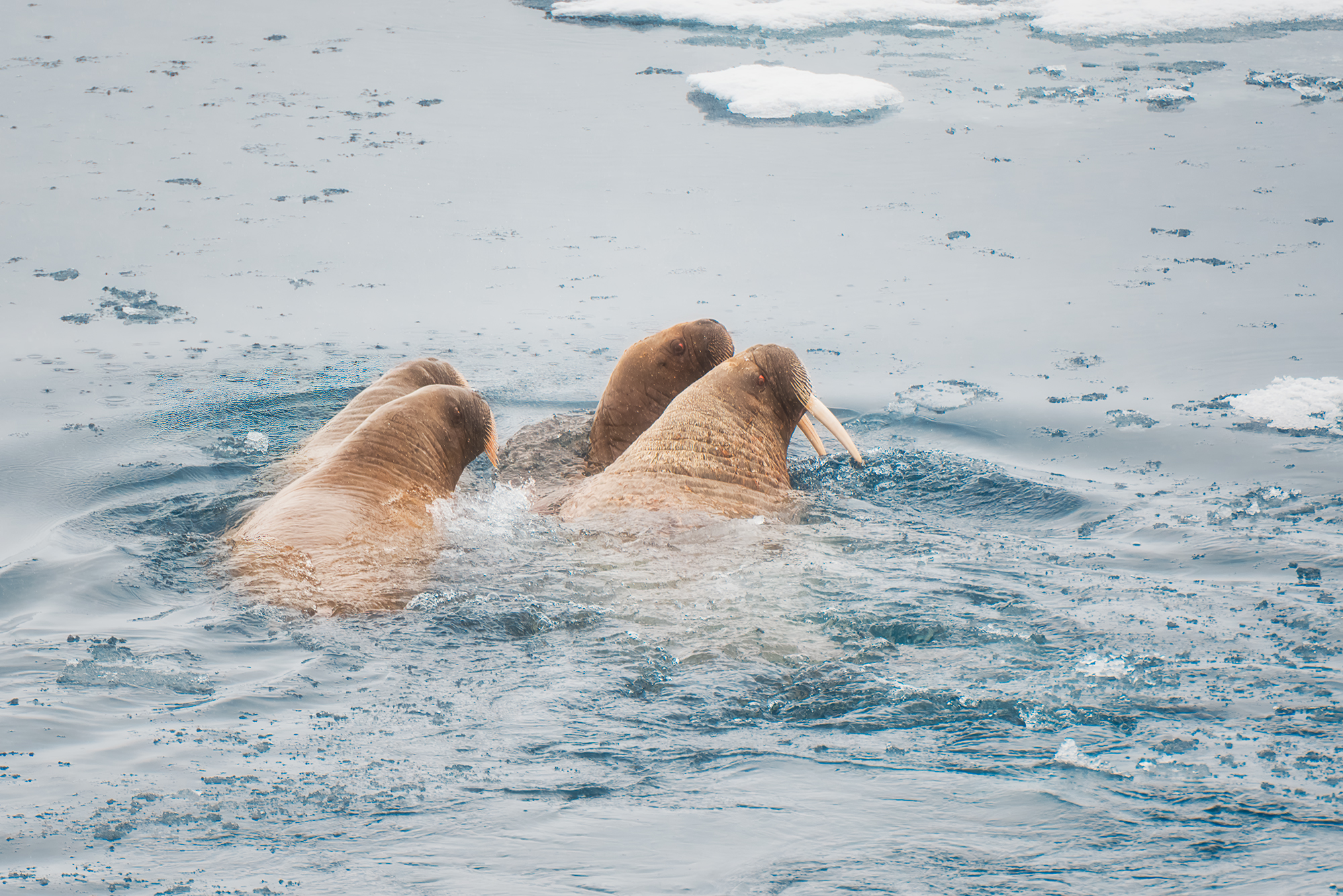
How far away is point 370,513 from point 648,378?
2.39 metres

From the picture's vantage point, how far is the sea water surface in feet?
10.4

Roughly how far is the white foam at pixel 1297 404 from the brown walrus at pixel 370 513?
16.0ft

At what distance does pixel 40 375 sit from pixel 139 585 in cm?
405

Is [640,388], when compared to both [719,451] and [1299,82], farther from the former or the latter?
[1299,82]

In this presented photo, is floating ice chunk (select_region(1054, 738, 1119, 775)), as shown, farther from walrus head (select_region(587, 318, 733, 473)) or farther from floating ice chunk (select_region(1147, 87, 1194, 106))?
floating ice chunk (select_region(1147, 87, 1194, 106))

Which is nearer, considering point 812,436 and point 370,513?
point 370,513

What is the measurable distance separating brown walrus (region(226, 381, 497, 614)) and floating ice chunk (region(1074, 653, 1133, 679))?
2597 millimetres

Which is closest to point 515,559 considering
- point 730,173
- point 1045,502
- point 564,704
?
point 564,704

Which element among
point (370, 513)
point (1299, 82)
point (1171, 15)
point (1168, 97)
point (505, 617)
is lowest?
point (505, 617)

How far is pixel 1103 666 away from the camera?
406 cm

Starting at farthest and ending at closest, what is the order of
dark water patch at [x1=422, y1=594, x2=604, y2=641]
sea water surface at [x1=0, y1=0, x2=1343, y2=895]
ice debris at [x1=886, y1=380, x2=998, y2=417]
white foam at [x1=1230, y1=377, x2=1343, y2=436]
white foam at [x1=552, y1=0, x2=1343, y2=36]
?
1. white foam at [x1=552, y1=0, x2=1343, y2=36]
2. ice debris at [x1=886, y1=380, x2=998, y2=417]
3. white foam at [x1=1230, y1=377, x2=1343, y2=436]
4. dark water patch at [x1=422, y1=594, x2=604, y2=641]
5. sea water surface at [x1=0, y1=0, x2=1343, y2=895]

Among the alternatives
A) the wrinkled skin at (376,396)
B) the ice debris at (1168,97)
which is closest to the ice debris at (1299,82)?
the ice debris at (1168,97)

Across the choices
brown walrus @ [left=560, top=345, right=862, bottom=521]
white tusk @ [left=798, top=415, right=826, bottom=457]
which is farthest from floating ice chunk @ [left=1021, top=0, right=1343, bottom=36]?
brown walrus @ [left=560, top=345, right=862, bottom=521]

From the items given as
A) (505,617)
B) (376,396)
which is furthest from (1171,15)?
(505,617)
